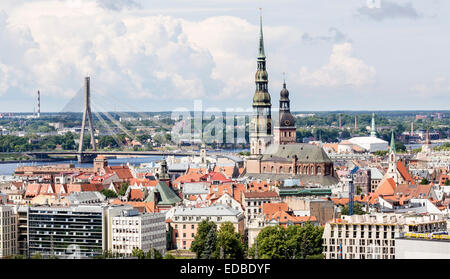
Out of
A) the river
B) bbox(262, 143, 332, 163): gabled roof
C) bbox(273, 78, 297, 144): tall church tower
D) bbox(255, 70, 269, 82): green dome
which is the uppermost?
bbox(255, 70, 269, 82): green dome

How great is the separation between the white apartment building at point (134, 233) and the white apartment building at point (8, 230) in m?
2.90

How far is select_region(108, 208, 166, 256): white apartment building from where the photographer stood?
2959cm

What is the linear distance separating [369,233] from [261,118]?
2393 centimetres

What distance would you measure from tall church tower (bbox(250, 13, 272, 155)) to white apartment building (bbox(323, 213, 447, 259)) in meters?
21.7

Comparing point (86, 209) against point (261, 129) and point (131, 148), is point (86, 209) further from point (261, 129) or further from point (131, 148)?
point (131, 148)

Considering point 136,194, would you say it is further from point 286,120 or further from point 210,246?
point 286,120

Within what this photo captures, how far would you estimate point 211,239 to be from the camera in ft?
96.3

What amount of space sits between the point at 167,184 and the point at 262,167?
30.0 feet

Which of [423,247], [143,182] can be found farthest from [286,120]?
[423,247]

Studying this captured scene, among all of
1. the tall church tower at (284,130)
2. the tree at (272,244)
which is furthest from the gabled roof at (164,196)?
the tall church tower at (284,130)

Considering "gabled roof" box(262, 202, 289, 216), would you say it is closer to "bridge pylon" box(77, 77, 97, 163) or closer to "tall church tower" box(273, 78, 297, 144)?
A: "tall church tower" box(273, 78, 297, 144)

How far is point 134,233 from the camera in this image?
29.8 m

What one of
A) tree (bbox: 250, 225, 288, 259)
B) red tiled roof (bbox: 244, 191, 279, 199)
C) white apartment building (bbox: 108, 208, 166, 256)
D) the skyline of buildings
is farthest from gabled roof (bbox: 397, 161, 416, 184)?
tree (bbox: 250, 225, 288, 259)

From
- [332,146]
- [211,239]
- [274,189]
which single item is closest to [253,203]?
[274,189]
